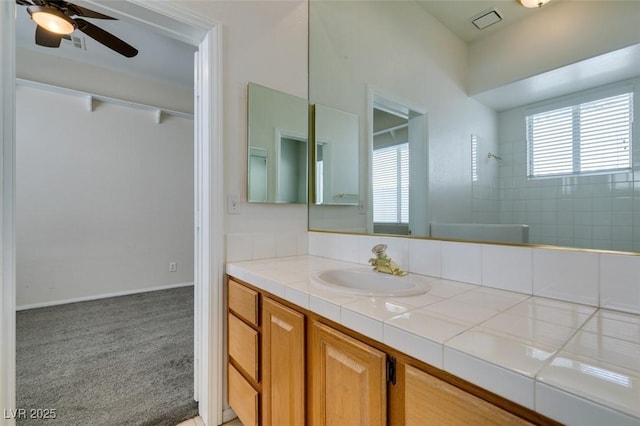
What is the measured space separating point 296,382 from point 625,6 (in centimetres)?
162

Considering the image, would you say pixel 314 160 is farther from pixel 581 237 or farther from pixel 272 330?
pixel 581 237

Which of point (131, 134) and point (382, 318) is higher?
point (131, 134)

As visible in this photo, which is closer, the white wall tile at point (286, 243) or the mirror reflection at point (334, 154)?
the white wall tile at point (286, 243)

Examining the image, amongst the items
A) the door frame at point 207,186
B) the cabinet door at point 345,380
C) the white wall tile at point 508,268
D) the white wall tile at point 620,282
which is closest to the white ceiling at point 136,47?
the door frame at point 207,186

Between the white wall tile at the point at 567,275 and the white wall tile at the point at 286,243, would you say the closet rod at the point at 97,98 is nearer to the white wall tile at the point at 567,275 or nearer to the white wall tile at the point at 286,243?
the white wall tile at the point at 286,243

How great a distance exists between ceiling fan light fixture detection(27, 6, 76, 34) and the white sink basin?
2498 millimetres

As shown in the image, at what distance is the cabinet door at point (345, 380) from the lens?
0.65 metres

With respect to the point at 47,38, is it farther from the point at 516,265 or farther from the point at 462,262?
the point at 516,265

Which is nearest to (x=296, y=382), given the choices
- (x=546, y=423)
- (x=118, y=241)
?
(x=546, y=423)

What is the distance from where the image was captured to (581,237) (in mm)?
833

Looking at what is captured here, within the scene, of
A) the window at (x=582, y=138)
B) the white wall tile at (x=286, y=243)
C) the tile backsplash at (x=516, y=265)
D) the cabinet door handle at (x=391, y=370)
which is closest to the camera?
the cabinet door handle at (x=391, y=370)

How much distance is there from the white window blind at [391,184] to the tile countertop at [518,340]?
553 millimetres

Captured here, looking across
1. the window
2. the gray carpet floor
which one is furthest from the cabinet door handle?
the gray carpet floor

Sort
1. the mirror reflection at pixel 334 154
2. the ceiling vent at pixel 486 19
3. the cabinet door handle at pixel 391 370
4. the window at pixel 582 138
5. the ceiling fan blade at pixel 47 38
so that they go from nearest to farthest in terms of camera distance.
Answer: the cabinet door handle at pixel 391 370, the window at pixel 582 138, the ceiling vent at pixel 486 19, the mirror reflection at pixel 334 154, the ceiling fan blade at pixel 47 38
